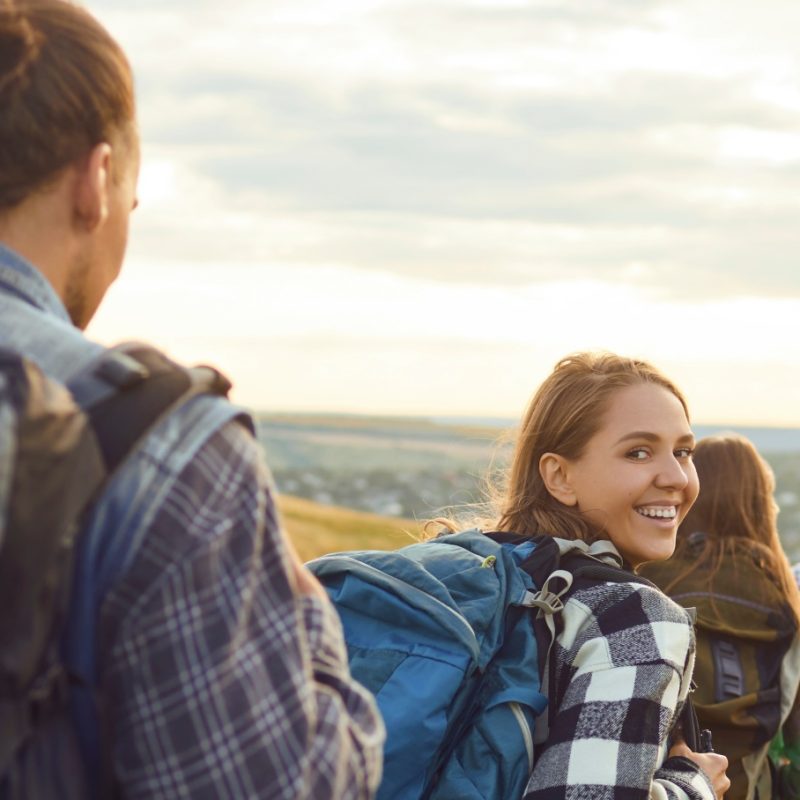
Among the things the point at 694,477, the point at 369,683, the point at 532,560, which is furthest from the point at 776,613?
the point at 369,683

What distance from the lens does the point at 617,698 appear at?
342 cm

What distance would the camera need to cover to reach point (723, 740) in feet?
18.9

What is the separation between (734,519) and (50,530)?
5241 mm

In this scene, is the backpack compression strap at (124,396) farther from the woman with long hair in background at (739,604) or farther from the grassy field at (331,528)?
the grassy field at (331,528)

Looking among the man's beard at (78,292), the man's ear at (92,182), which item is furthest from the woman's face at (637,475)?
the man's ear at (92,182)

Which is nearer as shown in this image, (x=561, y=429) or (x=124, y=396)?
(x=124, y=396)

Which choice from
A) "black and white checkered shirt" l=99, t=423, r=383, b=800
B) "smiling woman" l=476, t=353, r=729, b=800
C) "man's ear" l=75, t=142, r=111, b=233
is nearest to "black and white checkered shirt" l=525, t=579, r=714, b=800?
"smiling woman" l=476, t=353, r=729, b=800

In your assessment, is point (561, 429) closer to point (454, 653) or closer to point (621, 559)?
point (621, 559)

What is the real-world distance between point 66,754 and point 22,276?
795 mm

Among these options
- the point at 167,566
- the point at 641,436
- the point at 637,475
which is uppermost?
the point at 167,566

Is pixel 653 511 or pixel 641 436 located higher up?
pixel 641 436

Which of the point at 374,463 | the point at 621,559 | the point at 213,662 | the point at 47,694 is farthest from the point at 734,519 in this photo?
the point at 374,463

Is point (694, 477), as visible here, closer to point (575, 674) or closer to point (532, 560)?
point (532, 560)

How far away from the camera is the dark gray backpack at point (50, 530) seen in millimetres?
1779
